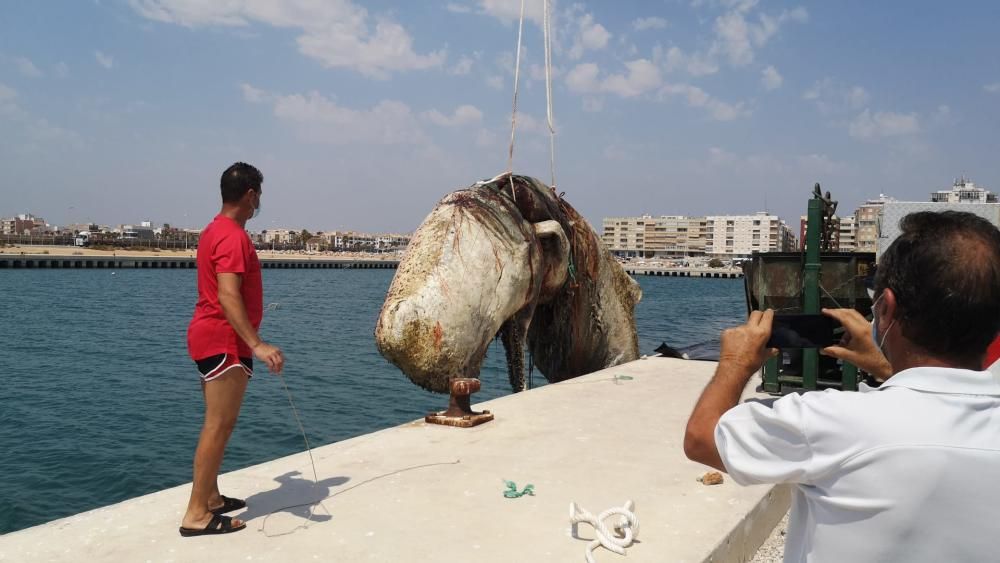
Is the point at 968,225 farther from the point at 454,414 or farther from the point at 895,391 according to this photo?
the point at 454,414

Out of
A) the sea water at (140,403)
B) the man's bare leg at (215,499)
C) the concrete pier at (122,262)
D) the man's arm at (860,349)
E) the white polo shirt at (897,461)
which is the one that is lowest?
the sea water at (140,403)

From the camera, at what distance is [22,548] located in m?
3.68

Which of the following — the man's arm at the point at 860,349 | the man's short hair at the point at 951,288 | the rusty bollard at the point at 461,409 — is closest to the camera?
the man's short hair at the point at 951,288

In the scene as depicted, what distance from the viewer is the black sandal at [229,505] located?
4211 millimetres

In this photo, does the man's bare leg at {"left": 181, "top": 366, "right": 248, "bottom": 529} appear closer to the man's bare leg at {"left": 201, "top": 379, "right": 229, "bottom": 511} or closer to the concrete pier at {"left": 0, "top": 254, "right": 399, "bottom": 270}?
the man's bare leg at {"left": 201, "top": 379, "right": 229, "bottom": 511}

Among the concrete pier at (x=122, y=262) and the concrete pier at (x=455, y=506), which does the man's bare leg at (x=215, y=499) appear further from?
the concrete pier at (x=122, y=262)

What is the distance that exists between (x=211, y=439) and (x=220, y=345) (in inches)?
19.4

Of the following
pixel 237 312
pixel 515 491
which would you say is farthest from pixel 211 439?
pixel 515 491

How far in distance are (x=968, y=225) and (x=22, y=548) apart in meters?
4.15

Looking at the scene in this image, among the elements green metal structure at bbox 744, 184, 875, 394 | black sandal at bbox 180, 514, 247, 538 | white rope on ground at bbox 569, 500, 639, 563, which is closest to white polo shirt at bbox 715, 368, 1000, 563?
white rope on ground at bbox 569, 500, 639, 563

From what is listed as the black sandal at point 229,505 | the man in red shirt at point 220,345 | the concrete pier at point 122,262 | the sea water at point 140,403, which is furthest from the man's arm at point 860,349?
the concrete pier at point 122,262

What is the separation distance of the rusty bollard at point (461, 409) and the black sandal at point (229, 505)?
219 cm

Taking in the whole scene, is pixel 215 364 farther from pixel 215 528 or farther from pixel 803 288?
pixel 803 288

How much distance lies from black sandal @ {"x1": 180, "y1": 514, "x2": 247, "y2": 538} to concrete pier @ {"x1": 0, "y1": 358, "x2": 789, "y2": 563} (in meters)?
0.07
